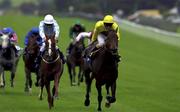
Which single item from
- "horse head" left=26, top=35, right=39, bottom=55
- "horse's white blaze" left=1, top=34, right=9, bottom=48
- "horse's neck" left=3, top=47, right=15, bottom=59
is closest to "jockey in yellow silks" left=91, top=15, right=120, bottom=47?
"horse head" left=26, top=35, right=39, bottom=55

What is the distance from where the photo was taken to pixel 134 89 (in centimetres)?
2402

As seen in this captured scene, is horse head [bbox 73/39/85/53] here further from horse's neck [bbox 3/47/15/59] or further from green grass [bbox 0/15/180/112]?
horse's neck [bbox 3/47/15/59]

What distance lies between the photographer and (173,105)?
19406 millimetres

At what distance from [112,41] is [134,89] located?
325 inches

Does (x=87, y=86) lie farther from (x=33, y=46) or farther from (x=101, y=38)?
(x=33, y=46)

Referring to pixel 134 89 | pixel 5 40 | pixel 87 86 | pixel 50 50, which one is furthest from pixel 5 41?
pixel 134 89

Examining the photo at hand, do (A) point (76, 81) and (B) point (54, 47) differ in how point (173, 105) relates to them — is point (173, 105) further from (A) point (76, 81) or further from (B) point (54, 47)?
(A) point (76, 81)

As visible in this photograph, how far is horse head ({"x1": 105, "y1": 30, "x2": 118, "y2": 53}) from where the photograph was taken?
52.3ft

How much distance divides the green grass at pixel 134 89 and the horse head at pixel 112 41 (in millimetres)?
1995

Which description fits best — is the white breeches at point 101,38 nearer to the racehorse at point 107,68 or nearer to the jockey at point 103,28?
the jockey at point 103,28

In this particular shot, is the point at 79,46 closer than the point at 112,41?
No

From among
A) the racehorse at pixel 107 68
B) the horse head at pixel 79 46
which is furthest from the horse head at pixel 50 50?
the horse head at pixel 79 46

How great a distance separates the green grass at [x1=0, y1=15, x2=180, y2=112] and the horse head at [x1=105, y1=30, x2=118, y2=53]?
6.55ft

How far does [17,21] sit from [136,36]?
13.0 m
